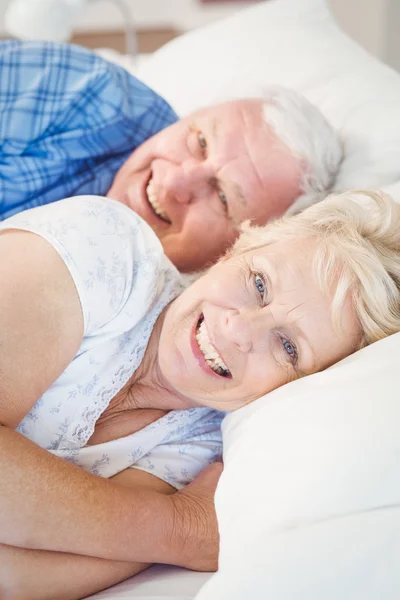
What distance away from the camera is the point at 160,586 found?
3.37ft

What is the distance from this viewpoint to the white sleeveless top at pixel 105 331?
1.07 metres

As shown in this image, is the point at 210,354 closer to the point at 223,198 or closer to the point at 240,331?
the point at 240,331

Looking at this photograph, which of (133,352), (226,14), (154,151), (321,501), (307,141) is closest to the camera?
(321,501)

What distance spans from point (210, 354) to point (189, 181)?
23.6 inches

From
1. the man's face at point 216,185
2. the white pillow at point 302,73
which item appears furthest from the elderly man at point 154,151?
the white pillow at point 302,73

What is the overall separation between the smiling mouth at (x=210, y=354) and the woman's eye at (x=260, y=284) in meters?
0.10

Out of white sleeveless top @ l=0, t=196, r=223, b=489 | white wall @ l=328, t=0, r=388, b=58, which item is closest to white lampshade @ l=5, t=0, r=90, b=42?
white sleeveless top @ l=0, t=196, r=223, b=489

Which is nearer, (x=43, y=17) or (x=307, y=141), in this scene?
(x=307, y=141)

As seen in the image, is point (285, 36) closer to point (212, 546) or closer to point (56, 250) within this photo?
point (56, 250)

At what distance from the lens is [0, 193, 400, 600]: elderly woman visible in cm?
98

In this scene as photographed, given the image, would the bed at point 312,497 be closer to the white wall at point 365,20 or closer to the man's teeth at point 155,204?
the man's teeth at point 155,204

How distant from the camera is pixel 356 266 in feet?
3.55

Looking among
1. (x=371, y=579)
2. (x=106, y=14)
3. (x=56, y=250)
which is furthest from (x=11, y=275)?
(x=106, y=14)

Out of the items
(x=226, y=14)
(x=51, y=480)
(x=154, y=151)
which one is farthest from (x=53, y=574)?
(x=226, y=14)
